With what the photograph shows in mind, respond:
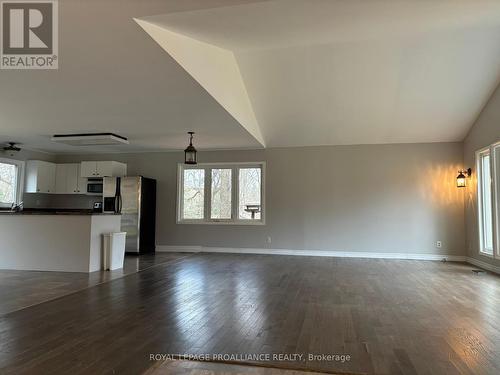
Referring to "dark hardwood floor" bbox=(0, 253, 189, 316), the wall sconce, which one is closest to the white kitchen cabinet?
"dark hardwood floor" bbox=(0, 253, 189, 316)

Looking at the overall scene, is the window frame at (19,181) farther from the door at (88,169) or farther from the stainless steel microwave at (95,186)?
the stainless steel microwave at (95,186)

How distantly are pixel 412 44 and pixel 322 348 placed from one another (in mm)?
4133

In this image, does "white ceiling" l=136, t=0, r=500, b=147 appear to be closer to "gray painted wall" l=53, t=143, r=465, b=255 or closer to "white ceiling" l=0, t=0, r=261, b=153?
"white ceiling" l=0, t=0, r=261, b=153

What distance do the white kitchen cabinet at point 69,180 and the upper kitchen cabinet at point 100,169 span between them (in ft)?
0.92

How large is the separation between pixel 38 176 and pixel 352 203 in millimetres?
7075

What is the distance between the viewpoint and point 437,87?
560 centimetres

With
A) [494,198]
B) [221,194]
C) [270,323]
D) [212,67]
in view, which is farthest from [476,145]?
[270,323]

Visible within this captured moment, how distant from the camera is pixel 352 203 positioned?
24.3 feet

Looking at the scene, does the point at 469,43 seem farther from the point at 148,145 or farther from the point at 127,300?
the point at 148,145

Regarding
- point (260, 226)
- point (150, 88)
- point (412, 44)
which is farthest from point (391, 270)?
point (150, 88)

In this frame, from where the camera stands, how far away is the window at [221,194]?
26.2 feet

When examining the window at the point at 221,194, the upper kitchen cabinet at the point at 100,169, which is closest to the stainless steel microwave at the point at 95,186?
the upper kitchen cabinet at the point at 100,169

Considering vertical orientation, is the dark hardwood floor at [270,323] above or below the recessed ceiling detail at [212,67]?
below

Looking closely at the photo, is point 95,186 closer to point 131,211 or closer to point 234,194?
point 131,211
